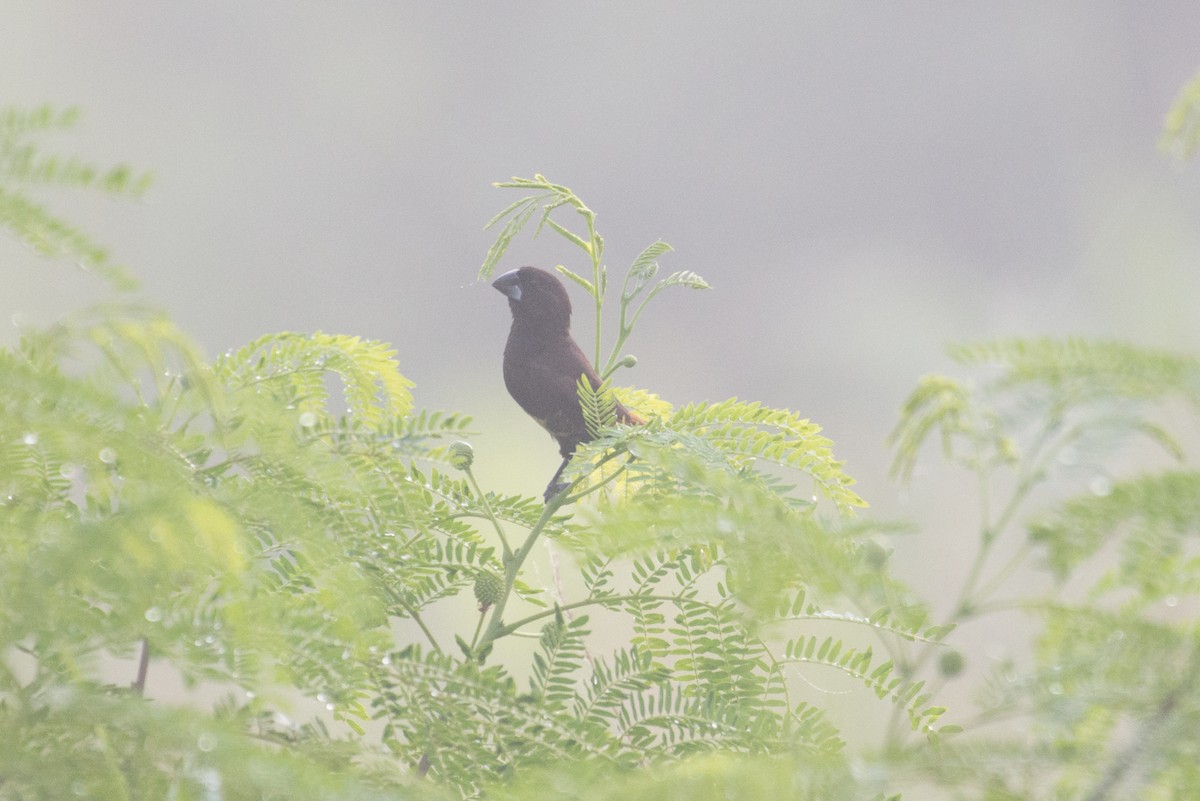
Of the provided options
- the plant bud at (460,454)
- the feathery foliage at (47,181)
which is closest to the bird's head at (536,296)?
the plant bud at (460,454)

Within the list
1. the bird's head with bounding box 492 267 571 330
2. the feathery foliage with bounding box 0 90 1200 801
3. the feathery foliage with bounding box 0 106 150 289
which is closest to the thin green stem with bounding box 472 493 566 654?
the feathery foliage with bounding box 0 90 1200 801

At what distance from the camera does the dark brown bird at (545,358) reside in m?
0.93

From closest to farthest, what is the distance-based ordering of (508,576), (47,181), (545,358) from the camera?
(47,181) < (508,576) < (545,358)

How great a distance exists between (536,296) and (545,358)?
0.08 metres

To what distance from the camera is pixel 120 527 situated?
34 cm

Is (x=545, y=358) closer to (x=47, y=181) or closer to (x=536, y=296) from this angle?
(x=536, y=296)

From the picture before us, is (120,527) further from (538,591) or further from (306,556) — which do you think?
(538,591)

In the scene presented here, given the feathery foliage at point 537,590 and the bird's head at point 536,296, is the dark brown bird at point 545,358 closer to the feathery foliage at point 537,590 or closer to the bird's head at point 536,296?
the bird's head at point 536,296

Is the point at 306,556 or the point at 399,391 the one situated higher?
the point at 399,391

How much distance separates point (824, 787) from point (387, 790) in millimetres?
134

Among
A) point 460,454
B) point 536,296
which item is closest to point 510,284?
point 536,296

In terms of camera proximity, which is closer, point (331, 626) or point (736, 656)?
point (331, 626)

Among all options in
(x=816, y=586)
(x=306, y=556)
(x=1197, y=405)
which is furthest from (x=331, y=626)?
(x=1197, y=405)

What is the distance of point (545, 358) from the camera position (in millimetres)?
963
